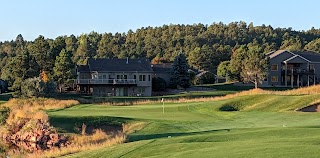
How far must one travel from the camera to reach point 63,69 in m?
72.7

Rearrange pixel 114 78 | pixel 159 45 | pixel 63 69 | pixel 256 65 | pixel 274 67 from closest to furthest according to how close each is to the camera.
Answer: pixel 63 69 < pixel 114 78 < pixel 256 65 < pixel 274 67 < pixel 159 45

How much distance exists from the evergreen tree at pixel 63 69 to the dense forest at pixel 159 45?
155mm

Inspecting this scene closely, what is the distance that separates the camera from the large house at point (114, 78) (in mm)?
72688

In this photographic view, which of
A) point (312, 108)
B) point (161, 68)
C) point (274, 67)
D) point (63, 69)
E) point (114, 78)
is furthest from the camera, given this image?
point (161, 68)

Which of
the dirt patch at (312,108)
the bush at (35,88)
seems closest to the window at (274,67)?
the bush at (35,88)

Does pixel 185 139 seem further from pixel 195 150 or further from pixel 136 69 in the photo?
pixel 136 69

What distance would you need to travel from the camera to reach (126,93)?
7369 centimetres

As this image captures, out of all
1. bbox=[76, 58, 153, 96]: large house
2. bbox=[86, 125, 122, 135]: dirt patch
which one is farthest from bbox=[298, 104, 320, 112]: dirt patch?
bbox=[76, 58, 153, 96]: large house

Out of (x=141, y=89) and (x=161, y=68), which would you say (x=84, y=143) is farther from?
(x=161, y=68)

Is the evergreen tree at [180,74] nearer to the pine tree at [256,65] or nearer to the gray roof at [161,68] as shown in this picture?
the gray roof at [161,68]

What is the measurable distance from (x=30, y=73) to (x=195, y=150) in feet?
201

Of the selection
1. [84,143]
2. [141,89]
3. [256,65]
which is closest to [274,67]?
[256,65]

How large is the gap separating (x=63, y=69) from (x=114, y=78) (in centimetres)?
774

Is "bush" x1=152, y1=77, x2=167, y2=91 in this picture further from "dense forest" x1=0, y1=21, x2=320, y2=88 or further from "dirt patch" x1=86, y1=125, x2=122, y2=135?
"dirt patch" x1=86, y1=125, x2=122, y2=135
